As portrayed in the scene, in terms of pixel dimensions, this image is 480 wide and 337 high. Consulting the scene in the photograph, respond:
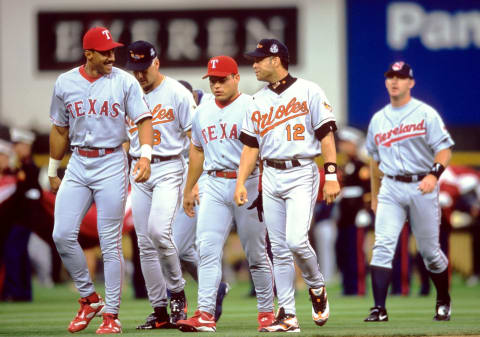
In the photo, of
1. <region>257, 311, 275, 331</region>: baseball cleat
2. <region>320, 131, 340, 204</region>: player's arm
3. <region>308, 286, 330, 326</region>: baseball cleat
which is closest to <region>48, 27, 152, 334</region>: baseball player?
<region>257, 311, 275, 331</region>: baseball cleat

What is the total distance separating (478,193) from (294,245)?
38.5 ft

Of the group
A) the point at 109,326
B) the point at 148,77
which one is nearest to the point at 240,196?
the point at 109,326

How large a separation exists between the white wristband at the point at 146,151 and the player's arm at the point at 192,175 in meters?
0.62

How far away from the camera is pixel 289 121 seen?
848 centimetres

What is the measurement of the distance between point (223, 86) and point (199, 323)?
1853 mm

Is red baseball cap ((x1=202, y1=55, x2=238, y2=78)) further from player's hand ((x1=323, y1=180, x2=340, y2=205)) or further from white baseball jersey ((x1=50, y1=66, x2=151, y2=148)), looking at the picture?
player's hand ((x1=323, y1=180, x2=340, y2=205))

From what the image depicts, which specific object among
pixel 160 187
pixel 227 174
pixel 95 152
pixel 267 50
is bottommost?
pixel 160 187

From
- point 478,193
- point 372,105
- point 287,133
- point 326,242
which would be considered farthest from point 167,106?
point 372,105

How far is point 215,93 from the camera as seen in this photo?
8.82m

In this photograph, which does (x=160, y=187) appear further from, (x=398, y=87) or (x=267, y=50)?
(x=398, y=87)

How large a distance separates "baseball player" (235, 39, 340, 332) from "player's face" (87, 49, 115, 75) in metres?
1.05

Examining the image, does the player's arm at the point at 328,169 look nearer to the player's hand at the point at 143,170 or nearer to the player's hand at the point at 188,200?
the player's hand at the point at 188,200

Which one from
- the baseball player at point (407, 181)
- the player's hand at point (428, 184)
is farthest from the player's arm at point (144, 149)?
the player's hand at point (428, 184)

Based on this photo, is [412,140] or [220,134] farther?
[412,140]
